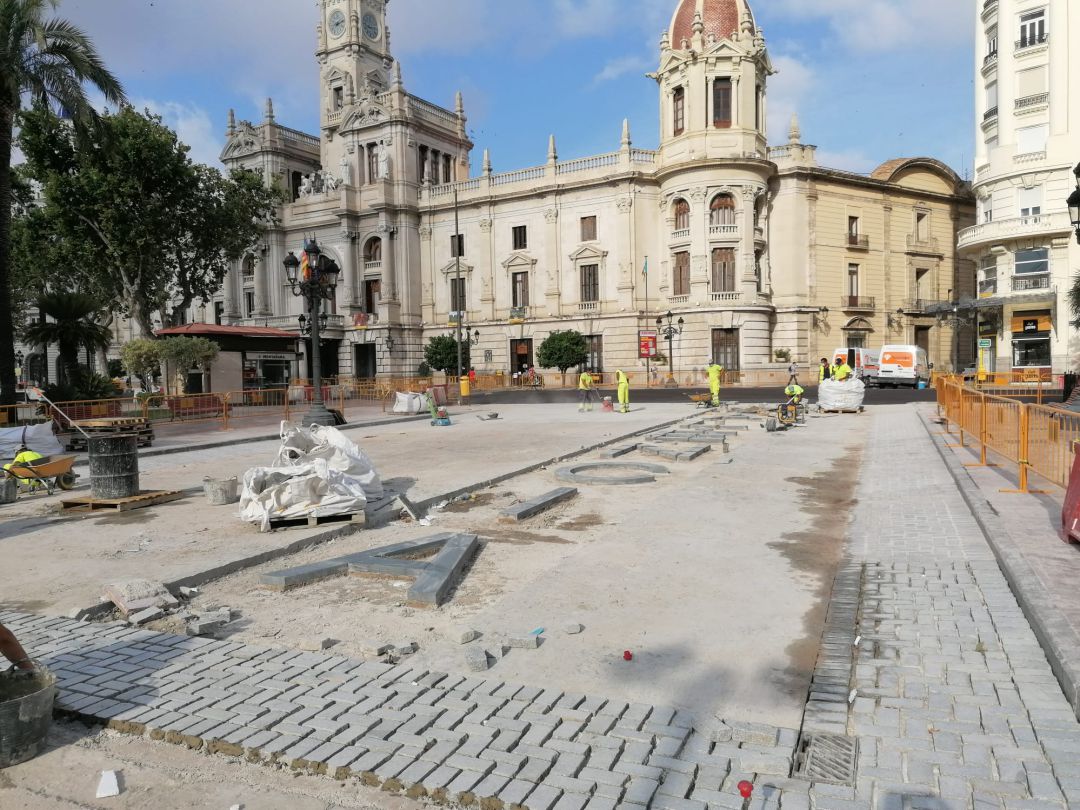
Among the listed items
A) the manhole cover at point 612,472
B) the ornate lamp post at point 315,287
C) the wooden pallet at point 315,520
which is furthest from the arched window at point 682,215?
the wooden pallet at point 315,520

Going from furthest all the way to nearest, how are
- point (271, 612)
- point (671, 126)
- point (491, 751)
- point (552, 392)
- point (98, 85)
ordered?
point (671, 126), point (552, 392), point (98, 85), point (271, 612), point (491, 751)

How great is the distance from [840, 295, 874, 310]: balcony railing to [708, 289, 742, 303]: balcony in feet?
28.1

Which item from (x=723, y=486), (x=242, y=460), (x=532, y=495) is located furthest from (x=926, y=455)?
(x=242, y=460)

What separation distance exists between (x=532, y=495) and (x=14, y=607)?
19.0 feet

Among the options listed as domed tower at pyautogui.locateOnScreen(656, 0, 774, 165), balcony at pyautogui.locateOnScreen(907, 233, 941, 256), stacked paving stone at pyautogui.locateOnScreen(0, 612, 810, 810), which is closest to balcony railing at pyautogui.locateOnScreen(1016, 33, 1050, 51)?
domed tower at pyautogui.locateOnScreen(656, 0, 774, 165)

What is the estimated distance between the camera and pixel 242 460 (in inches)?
561

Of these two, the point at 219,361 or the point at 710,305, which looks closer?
the point at 219,361

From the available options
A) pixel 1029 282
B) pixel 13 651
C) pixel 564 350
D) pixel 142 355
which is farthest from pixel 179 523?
pixel 1029 282

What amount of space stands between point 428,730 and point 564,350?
139 ft

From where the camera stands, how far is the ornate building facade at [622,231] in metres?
43.6

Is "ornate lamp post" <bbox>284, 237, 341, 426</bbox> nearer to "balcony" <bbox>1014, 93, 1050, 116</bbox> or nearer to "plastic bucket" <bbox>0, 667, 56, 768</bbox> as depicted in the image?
"plastic bucket" <bbox>0, 667, 56, 768</bbox>

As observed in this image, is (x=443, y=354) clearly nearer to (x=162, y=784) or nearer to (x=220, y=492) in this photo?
(x=220, y=492)

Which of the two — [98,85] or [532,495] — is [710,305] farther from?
[532,495]

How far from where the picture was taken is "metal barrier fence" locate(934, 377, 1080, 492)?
26.1 feet
